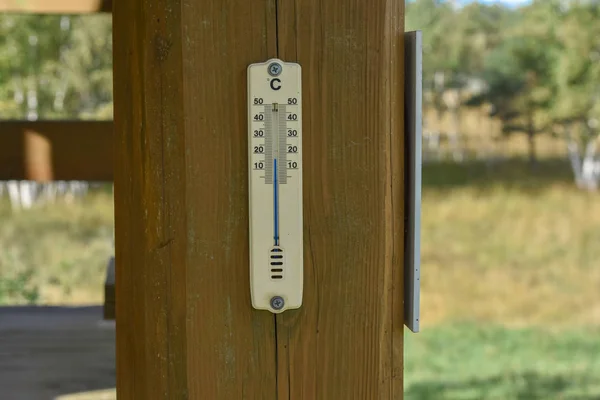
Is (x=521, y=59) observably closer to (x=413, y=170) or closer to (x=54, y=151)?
(x=54, y=151)

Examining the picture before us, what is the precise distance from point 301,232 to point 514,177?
1674 centimetres

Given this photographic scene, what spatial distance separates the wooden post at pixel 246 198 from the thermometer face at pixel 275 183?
0.06 ft

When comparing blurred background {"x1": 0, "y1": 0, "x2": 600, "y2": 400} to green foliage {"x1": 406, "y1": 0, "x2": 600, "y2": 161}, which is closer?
blurred background {"x1": 0, "y1": 0, "x2": 600, "y2": 400}

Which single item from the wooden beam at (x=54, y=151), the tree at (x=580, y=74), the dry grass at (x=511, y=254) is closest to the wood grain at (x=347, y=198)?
the wooden beam at (x=54, y=151)

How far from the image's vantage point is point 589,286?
1163 cm

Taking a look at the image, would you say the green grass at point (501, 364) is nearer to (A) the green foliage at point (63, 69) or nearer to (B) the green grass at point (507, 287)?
(B) the green grass at point (507, 287)

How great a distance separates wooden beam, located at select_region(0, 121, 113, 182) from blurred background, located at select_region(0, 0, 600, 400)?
3983mm

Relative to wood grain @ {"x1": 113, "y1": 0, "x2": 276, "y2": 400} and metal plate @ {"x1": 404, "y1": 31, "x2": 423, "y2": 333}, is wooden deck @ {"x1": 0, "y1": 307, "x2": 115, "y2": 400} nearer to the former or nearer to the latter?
wood grain @ {"x1": 113, "y1": 0, "x2": 276, "y2": 400}

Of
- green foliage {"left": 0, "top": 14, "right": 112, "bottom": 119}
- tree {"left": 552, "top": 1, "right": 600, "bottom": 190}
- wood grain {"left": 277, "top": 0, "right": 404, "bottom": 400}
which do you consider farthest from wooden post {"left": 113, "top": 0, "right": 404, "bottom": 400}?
tree {"left": 552, "top": 1, "right": 600, "bottom": 190}

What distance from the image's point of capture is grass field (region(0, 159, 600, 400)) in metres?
6.94

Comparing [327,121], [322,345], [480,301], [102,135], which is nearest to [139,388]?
[322,345]

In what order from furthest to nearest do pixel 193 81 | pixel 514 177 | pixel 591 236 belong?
pixel 514 177, pixel 591 236, pixel 193 81

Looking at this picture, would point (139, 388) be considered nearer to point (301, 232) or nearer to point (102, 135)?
point (301, 232)

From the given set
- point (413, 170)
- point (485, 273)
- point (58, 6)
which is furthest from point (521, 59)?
point (413, 170)
